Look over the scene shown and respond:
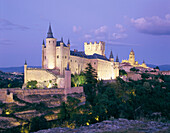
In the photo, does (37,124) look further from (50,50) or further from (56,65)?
(50,50)

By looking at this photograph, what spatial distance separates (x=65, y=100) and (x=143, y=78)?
34.4 metres

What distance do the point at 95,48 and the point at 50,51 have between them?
30424mm

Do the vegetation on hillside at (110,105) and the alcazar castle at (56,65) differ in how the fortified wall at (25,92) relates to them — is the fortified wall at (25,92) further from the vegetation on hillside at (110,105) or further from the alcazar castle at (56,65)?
the vegetation on hillside at (110,105)

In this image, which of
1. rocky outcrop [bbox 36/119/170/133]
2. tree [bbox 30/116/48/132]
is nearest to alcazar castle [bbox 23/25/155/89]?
tree [bbox 30/116/48/132]

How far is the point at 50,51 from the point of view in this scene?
145ft

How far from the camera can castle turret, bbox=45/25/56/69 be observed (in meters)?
44.2

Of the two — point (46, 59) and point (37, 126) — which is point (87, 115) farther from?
point (46, 59)

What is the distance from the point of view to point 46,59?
1763 inches

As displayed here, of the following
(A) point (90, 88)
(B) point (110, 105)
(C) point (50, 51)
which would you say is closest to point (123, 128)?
(B) point (110, 105)

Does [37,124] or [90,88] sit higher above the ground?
[90,88]

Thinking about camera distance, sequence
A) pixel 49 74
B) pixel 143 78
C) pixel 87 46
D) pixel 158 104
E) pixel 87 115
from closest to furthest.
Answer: pixel 87 115
pixel 49 74
pixel 158 104
pixel 143 78
pixel 87 46

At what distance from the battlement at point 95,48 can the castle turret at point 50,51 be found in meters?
29.4

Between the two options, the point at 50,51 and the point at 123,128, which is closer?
the point at 123,128

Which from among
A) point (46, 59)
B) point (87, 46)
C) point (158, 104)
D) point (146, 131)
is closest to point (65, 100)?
point (46, 59)
